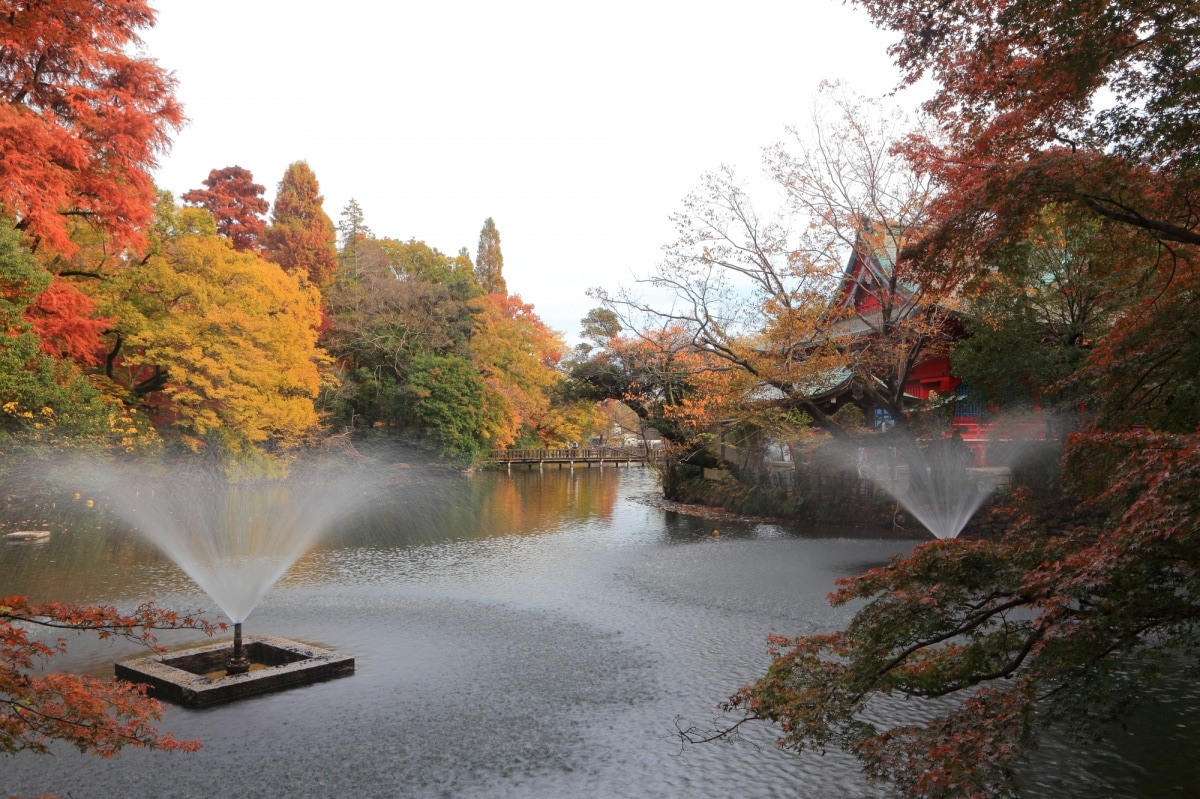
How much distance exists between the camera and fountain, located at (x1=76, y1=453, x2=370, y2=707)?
812 cm

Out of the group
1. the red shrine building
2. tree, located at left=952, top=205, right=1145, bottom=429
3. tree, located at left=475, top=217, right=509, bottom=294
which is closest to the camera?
tree, located at left=952, top=205, right=1145, bottom=429

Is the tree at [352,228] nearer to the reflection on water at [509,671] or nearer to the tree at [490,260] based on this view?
the tree at [490,260]

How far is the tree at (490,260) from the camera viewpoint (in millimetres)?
55469

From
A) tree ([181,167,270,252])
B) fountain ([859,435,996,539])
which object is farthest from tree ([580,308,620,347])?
tree ([181,167,270,252])

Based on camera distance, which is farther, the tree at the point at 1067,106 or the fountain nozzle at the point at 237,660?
the fountain nozzle at the point at 237,660

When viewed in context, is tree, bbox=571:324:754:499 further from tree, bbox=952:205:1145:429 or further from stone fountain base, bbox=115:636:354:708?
stone fountain base, bbox=115:636:354:708

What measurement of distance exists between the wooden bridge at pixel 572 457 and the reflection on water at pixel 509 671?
24.6 metres

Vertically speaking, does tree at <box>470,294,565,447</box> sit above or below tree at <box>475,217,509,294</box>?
below

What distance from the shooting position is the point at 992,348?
16703 millimetres

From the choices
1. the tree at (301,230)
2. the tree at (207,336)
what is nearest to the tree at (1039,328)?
the tree at (207,336)

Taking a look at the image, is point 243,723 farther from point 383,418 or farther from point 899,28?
point 383,418

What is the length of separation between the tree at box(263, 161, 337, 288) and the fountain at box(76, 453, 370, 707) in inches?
497

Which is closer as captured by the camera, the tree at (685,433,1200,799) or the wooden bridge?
the tree at (685,433,1200,799)

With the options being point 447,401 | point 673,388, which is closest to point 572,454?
point 447,401
